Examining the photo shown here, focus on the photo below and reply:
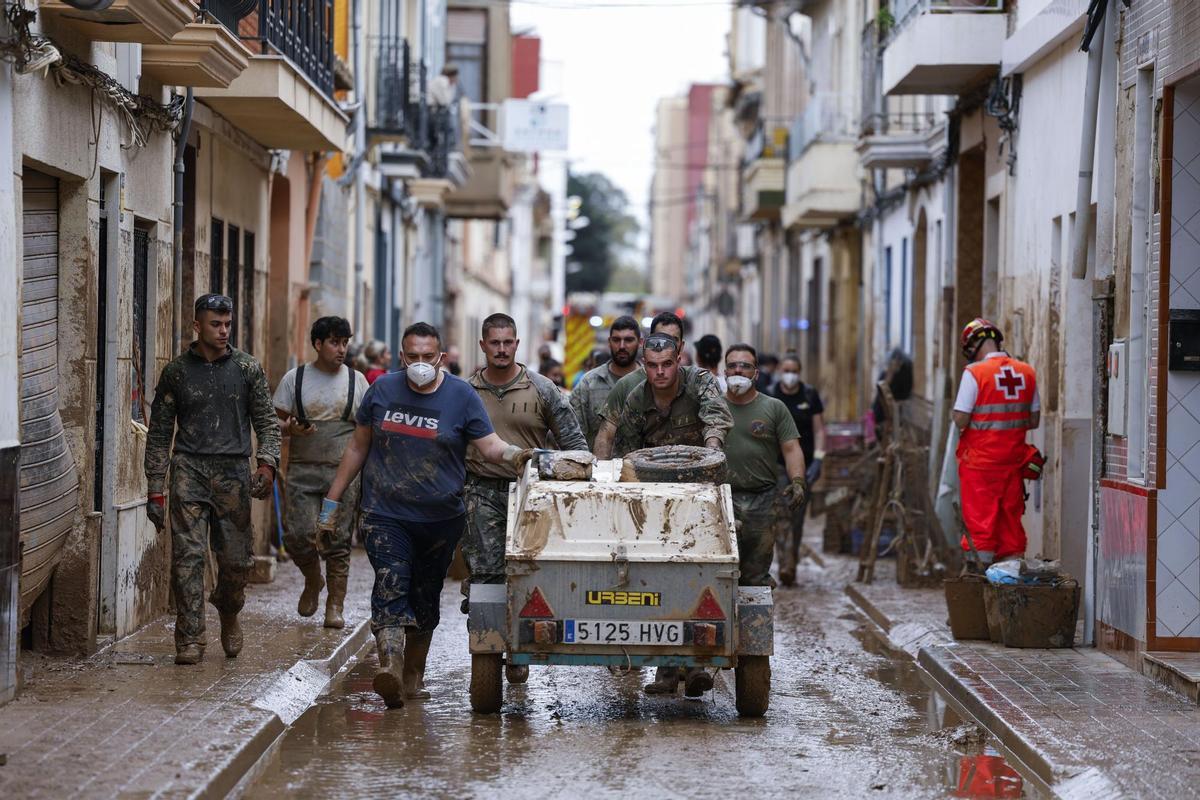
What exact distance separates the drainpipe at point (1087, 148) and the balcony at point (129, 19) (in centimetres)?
523

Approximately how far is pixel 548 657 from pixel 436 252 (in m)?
27.0

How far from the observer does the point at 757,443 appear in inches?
450

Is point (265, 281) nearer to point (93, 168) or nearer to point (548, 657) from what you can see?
point (93, 168)

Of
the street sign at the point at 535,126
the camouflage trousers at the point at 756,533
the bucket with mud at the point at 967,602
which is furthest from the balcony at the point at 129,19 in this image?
the street sign at the point at 535,126

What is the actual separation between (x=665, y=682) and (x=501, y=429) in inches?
61.2

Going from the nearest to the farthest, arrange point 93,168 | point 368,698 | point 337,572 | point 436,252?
1. point 368,698
2. point 93,168
3. point 337,572
4. point 436,252

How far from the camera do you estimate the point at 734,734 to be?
9227mm

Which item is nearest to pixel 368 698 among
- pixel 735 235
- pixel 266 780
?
pixel 266 780

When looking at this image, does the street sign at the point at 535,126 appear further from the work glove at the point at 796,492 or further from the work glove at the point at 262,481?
the work glove at the point at 262,481

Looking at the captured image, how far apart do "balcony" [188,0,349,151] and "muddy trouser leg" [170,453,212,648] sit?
324 centimetres

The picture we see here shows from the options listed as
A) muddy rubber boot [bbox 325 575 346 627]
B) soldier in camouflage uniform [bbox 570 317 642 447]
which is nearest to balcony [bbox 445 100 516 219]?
muddy rubber boot [bbox 325 575 346 627]

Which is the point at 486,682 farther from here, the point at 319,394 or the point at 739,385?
the point at 319,394

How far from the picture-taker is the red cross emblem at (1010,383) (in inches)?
496

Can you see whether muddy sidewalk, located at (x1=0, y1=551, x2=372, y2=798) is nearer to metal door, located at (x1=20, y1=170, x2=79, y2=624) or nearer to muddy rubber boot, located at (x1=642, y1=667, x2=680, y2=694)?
metal door, located at (x1=20, y1=170, x2=79, y2=624)
